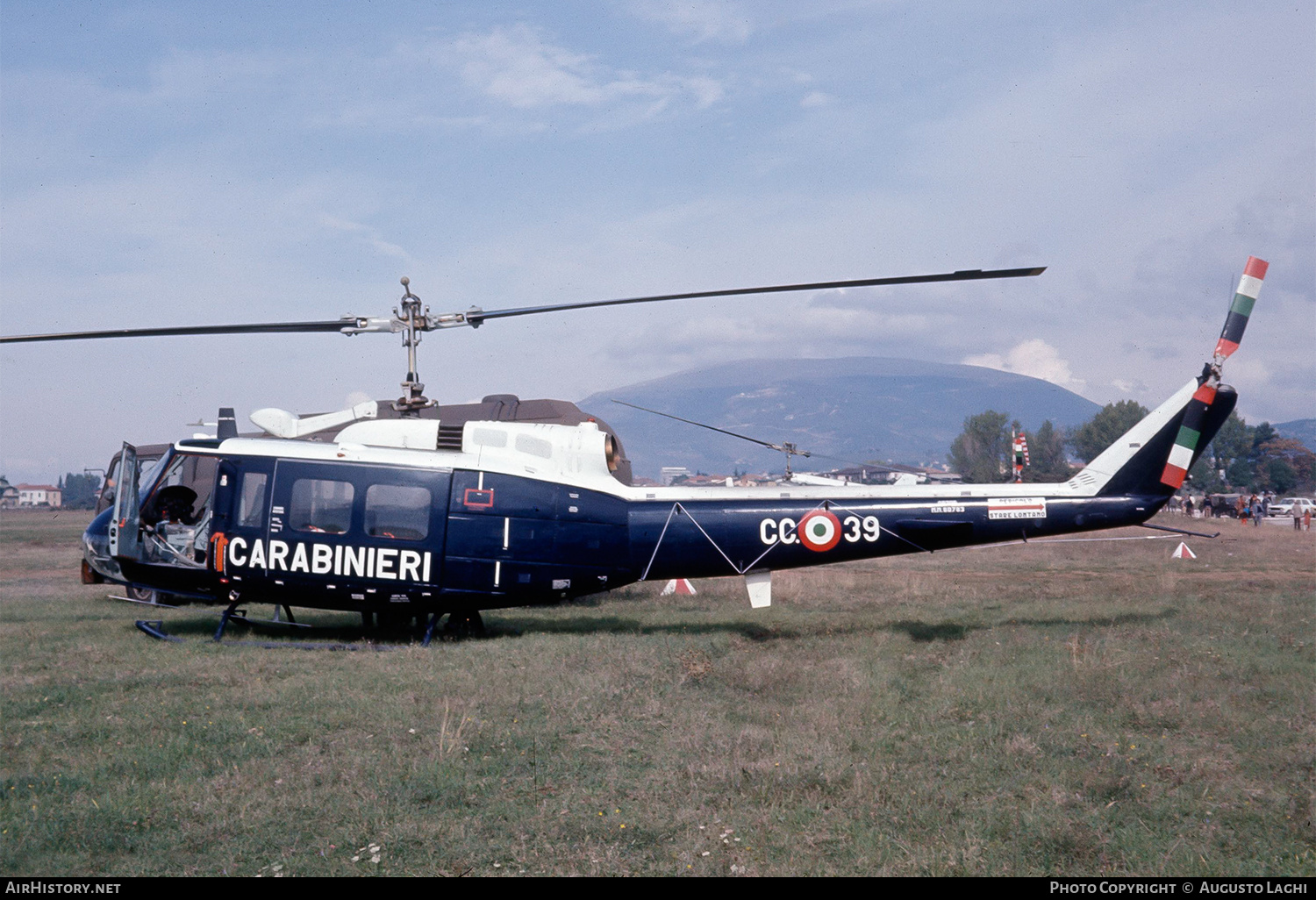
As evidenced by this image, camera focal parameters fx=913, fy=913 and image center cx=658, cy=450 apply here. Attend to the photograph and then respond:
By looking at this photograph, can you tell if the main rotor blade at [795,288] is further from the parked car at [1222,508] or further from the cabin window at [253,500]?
the parked car at [1222,508]

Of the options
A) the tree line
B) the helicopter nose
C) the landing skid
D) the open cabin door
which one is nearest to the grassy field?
the landing skid

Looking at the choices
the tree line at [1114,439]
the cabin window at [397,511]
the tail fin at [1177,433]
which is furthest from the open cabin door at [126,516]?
the tree line at [1114,439]

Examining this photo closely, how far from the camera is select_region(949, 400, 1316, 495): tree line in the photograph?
108 m

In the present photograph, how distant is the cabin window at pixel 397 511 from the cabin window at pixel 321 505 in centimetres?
32

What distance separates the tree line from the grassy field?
96.6 m

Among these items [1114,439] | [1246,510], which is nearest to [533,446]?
[1246,510]

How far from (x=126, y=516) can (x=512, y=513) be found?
5669mm

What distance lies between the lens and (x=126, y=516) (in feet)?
43.3

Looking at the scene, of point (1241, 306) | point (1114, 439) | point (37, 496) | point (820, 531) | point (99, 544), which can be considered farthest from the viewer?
point (37, 496)

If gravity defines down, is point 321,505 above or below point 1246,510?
below

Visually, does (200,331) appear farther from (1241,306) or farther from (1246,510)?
(1246,510)

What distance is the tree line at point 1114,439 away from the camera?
108 metres

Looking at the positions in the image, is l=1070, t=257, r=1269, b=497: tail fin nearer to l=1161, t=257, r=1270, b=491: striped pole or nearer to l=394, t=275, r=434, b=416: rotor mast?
l=1161, t=257, r=1270, b=491: striped pole

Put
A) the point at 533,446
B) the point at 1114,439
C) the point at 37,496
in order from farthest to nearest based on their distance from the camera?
the point at 37,496 < the point at 1114,439 < the point at 533,446
